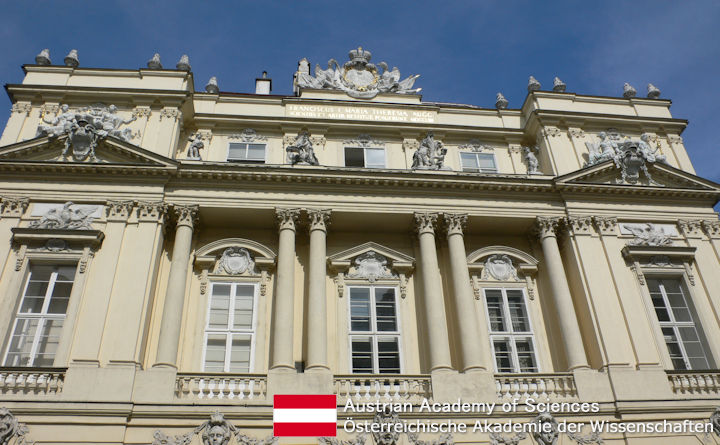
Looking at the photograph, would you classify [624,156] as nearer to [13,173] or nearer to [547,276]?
[547,276]

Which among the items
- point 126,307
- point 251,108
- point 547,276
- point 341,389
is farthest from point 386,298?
point 251,108

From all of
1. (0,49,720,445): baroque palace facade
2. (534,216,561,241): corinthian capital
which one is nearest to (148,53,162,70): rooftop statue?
(0,49,720,445): baroque palace facade

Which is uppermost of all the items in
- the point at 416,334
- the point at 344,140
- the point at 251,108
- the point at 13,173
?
the point at 251,108

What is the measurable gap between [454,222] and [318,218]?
4.04m

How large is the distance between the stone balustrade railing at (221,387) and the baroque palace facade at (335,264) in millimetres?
71

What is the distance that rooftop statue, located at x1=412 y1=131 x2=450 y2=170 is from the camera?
1867cm

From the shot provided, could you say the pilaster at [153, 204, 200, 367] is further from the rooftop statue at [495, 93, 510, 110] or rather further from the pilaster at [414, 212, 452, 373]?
the rooftop statue at [495, 93, 510, 110]

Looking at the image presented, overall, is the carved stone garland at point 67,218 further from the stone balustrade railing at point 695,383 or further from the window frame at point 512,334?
the stone balustrade railing at point 695,383

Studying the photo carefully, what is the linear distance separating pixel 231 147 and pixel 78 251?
610cm

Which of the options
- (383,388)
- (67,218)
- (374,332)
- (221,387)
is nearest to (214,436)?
(221,387)

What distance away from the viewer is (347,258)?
57.7 ft

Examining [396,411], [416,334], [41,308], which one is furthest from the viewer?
[416,334]

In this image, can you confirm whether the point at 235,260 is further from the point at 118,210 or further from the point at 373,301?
the point at 373,301

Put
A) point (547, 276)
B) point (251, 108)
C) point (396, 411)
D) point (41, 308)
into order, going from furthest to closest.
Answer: point (251, 108)
point (547, 276)
point (41, 308)
point (396, 411)
